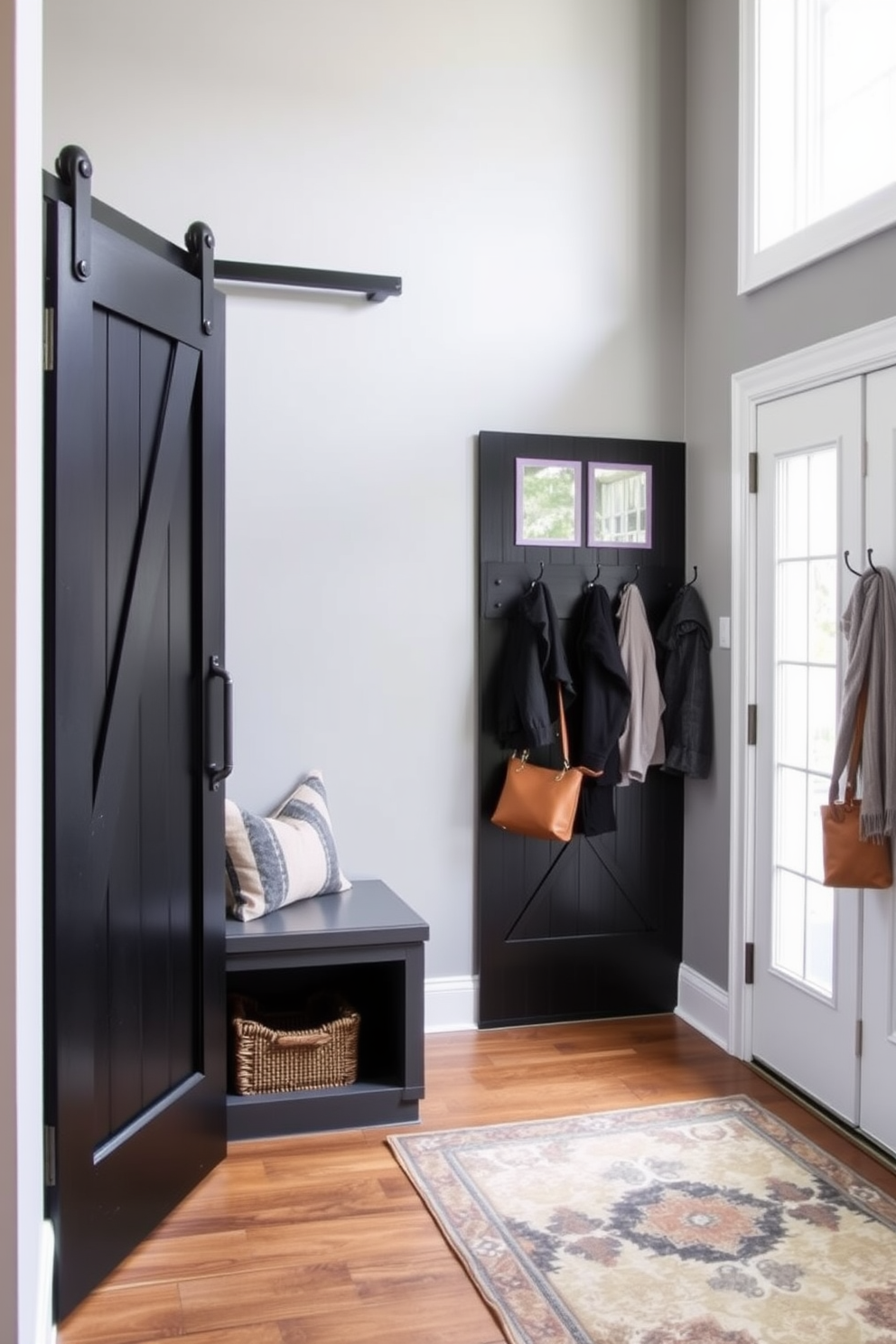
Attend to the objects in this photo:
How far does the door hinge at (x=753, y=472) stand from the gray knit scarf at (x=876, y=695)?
0.71m

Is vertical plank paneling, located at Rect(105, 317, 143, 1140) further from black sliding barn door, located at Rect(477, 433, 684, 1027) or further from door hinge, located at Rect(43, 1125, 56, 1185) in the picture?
black sliding barn door, located at Rect(477, 433, 684, 1027)

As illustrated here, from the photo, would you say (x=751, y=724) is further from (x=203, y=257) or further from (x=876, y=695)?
(x=203, y=257)

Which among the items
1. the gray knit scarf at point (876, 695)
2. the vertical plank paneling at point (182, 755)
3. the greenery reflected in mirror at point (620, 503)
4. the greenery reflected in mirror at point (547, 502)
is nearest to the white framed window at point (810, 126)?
the greenery reflected in mirror at point (620, 503)

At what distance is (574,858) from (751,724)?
755 millimetres

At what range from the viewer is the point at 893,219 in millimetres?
2895

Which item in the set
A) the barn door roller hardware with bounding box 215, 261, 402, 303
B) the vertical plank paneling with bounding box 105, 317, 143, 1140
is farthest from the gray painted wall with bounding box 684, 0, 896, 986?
the vertical plank paneling with bounding box 105, 317, 143, 1140

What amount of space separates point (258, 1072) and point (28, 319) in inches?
81.0

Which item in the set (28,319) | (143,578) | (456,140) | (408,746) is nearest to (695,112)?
(456,140)

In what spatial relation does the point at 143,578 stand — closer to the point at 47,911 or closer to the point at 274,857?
the point at 47,911

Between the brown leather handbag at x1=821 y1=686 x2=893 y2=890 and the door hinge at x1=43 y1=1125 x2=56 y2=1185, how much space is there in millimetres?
1859

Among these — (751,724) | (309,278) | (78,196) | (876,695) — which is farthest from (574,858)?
(78,196)

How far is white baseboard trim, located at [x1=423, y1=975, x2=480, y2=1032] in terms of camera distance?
3.82 meters

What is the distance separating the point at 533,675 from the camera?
12.1ft

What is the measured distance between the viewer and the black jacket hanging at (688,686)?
3.78 m
